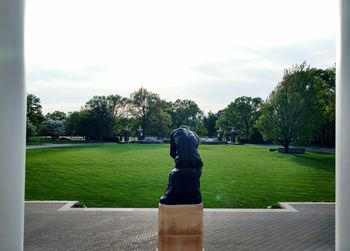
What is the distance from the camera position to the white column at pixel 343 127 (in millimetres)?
6086

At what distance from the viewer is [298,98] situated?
36500 millimetres

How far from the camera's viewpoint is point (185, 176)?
274 inches

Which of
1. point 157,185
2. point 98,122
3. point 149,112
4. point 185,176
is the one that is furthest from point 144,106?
point 185,176

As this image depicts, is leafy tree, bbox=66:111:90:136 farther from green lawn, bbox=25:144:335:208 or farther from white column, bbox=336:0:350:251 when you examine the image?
white column, bbox=336:0:350:251

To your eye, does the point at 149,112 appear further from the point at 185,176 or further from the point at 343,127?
the point at 343,127

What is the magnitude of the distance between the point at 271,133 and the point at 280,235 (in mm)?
28978

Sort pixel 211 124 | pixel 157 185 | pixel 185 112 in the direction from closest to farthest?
pixel 157 185
pixel 185 112
pixel 211 124

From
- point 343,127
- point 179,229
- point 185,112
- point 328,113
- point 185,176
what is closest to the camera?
point 343,127


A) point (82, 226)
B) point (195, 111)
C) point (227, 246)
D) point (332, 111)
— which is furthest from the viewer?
point (195, 111)

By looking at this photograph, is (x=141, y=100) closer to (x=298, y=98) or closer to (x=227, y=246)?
(x=298, y=98)

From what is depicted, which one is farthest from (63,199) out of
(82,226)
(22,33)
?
(22,33)

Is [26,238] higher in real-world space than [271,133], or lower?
lower

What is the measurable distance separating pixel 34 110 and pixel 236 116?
3595 cm

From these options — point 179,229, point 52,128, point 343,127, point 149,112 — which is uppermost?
point 149,112
